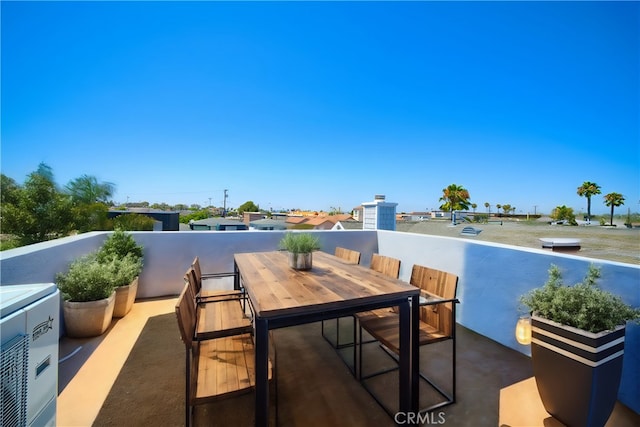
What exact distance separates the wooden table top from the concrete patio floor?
87 cm

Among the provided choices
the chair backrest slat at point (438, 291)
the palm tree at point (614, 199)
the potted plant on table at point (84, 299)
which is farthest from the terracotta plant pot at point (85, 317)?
the palm tree at point (614, 199)

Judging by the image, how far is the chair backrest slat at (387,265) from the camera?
244 cm

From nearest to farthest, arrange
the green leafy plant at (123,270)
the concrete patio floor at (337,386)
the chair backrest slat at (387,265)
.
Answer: the concrete patio floor at (337,386) → the chair backrest slat at (387,265) → the green leafy plant at (123,270)

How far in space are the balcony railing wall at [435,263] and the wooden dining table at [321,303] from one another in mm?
1566

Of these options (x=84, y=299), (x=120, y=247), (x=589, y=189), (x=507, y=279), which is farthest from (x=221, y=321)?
(x=589, y=189)

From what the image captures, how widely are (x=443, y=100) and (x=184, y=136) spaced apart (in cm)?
1072

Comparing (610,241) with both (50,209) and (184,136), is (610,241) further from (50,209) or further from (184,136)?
(184,136)

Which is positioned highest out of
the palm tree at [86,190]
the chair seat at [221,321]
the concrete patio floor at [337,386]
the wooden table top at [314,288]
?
the palm tree at [86,190]

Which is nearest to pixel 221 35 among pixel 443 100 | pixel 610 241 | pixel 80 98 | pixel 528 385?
pixel 80 98

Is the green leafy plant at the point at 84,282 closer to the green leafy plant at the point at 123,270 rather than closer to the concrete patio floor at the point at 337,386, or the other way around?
the green leafy plant at the point at 123,270

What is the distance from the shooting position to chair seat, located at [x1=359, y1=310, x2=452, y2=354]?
180 cm

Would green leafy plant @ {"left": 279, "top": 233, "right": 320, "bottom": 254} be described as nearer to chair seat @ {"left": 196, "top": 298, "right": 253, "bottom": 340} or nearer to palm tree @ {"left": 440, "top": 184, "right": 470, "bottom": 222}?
chair seat @ {"left": 196, "top": 298, "right": 253, "bottom": 340}

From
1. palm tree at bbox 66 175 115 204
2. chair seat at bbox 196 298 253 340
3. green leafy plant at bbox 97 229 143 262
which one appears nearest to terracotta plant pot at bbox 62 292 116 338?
green leafy plant at bbox 97 229 143 262

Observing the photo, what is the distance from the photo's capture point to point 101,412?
68.7 inches
